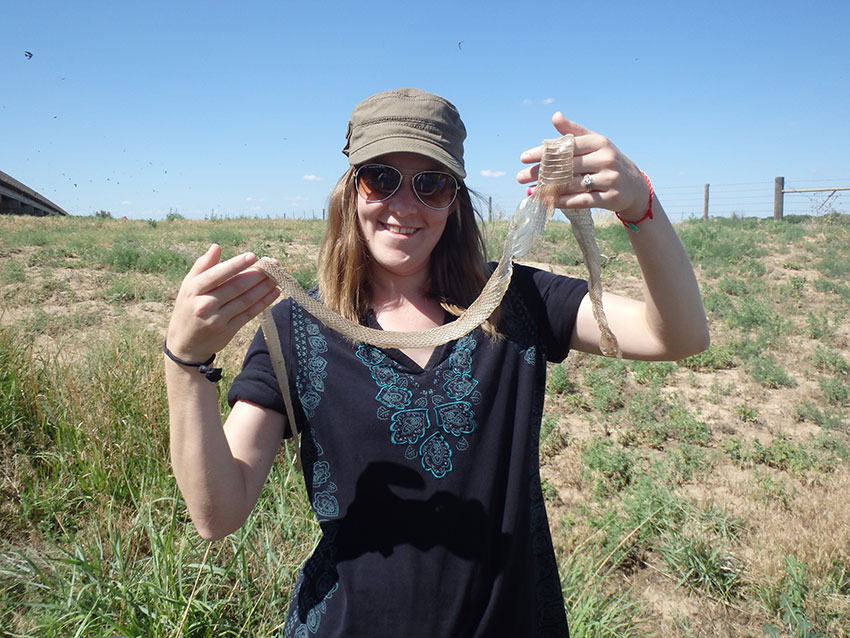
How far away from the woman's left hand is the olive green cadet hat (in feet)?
1.32

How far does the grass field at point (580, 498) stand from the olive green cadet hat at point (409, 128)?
A: 2138 millimetres

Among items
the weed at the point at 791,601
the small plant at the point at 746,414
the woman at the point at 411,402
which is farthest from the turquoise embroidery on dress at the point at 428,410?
the small plant at the point at 746,414

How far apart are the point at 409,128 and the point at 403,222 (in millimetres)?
283

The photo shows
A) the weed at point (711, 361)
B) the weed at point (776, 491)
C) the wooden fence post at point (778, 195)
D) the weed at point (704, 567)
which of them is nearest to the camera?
the weed at point (704, 567)

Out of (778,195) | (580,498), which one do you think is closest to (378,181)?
(580,498)

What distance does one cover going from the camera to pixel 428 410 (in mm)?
1637

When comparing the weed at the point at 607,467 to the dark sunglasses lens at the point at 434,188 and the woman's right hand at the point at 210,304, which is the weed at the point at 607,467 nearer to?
the dark sunglasses lens at the point at 434,188

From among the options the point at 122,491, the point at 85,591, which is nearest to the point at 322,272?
the point at 85,591

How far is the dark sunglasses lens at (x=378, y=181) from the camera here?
1.78 m

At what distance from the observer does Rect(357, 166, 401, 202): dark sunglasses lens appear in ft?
5.83

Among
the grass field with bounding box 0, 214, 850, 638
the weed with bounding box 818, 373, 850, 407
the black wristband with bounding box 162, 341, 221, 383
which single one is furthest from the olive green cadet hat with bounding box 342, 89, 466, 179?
the weed with bounding box 818, 373, 850, 407

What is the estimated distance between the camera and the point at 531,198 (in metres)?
1.50

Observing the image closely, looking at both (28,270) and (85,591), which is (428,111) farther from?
(28,270)

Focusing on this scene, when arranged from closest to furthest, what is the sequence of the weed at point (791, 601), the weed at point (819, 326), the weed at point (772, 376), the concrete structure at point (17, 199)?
the weed at point (791, 601)
the weed at point (772, 376)
the weed at point (819, 326)
the concrete structure at point (17, 199)
